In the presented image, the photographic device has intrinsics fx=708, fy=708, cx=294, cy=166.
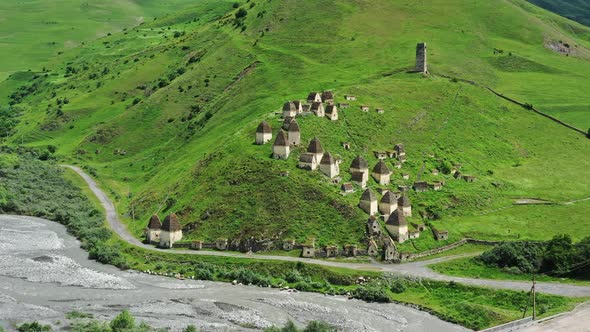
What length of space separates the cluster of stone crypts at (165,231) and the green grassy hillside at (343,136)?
2.59 m

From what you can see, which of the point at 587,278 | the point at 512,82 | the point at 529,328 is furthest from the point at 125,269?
the point at 512,82

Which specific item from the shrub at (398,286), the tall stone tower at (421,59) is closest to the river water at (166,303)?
the shrub at (398,286)

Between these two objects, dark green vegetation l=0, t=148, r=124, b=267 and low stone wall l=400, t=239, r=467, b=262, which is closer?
low stone wall l=400, t=239, r=467, b=262

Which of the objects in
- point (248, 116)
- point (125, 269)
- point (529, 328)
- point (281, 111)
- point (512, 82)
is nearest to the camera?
point (529, 328)

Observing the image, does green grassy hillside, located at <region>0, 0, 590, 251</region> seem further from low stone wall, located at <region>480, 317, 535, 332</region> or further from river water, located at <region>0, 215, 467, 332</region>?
low stone wall, located at <region>480, 317, 535, 332</region>

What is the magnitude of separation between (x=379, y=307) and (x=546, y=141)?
77526 mm

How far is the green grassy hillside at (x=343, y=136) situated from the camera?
111688 mm

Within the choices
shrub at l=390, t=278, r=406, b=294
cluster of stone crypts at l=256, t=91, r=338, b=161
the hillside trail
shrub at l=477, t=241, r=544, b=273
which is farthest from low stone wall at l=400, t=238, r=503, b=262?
cluster of stone crypts at l=256, t=91, r=338, b=161

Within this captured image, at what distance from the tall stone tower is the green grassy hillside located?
3849mm

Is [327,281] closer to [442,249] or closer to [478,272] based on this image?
[442,249]

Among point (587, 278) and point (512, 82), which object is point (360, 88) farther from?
point (587, 278)

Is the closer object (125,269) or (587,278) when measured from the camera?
(587,278)

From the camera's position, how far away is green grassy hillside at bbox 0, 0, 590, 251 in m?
112

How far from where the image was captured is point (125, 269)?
104188 mm
